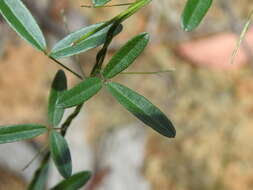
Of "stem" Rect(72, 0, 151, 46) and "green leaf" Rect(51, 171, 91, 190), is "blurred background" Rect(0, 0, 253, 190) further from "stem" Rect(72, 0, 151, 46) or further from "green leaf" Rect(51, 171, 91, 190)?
"stem" Rect(72, 0, 151, 46)

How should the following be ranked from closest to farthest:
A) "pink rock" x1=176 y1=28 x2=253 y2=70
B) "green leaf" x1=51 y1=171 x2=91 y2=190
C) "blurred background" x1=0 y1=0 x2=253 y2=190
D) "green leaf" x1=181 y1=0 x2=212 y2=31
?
"green leaf" x1=181 y1=0 x2=212 y2=31 < "green leaf" x1=51 y1=171 x2=91 y2=190 < "blurred background" x1=0 y1=0 x2=253 y2=190 < "pink rock" x1=176 y1=28 x2=253 y2=70

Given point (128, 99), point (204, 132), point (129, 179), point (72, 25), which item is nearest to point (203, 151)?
point (204, 132)

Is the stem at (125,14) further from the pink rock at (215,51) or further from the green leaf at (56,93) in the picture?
the pink rock at (215,51)

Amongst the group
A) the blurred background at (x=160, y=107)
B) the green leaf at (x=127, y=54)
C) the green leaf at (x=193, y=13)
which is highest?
the green leaf at (x=193, y=13)

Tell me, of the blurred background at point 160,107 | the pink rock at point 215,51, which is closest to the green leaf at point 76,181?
the blurred background at point 160,107

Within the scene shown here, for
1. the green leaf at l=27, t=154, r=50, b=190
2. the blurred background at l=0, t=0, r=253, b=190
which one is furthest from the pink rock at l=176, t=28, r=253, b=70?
the green leaf at l=27, t=154, r=50, b=190

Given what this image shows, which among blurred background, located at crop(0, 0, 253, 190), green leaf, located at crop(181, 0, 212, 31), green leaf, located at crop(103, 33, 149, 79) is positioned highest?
green leaf, located at crop(181, 0, 212, 31)

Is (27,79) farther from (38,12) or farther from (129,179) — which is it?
(129,179)
